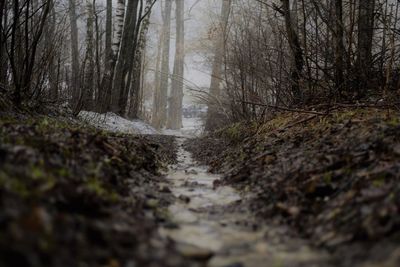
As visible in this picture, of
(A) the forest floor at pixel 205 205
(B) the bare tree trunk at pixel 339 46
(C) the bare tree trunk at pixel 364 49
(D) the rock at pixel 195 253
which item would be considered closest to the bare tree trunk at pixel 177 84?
(C) the bare tree trunk at pixel 364 49

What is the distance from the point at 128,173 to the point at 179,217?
984 mm

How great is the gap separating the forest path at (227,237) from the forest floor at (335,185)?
7cm

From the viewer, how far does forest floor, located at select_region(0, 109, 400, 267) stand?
57.7 inches

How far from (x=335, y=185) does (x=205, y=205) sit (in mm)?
953

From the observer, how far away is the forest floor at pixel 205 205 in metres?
1.47

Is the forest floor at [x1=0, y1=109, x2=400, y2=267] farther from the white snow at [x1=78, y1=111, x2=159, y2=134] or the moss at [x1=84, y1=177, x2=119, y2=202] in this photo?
the white snow at [x1=78, y1=111, x2=159, y2=134]

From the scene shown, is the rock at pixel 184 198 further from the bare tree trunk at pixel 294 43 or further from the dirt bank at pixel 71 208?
the bare tree trunk at pixel 294 43

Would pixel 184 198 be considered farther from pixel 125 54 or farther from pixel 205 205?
pixel 125 54

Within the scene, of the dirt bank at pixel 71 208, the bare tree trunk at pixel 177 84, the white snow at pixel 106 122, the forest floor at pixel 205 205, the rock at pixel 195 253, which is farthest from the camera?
the bare tree trunk at pixel 177 84

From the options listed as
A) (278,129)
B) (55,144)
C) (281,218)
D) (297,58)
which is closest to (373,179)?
(281,218)

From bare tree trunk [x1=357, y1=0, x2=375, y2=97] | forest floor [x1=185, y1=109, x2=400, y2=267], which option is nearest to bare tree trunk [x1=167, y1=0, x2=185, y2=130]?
bare tree trunk [x1=357, y1=0, x2=375, y2=97]

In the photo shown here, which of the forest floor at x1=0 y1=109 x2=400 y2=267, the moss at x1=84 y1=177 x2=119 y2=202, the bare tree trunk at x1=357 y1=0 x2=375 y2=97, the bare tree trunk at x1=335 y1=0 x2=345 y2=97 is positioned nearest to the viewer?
the forest floor at x1=0 y1=109 x2=400 y2=267

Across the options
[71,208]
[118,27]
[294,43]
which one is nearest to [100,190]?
[71,208]

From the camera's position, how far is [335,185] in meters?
2.52
